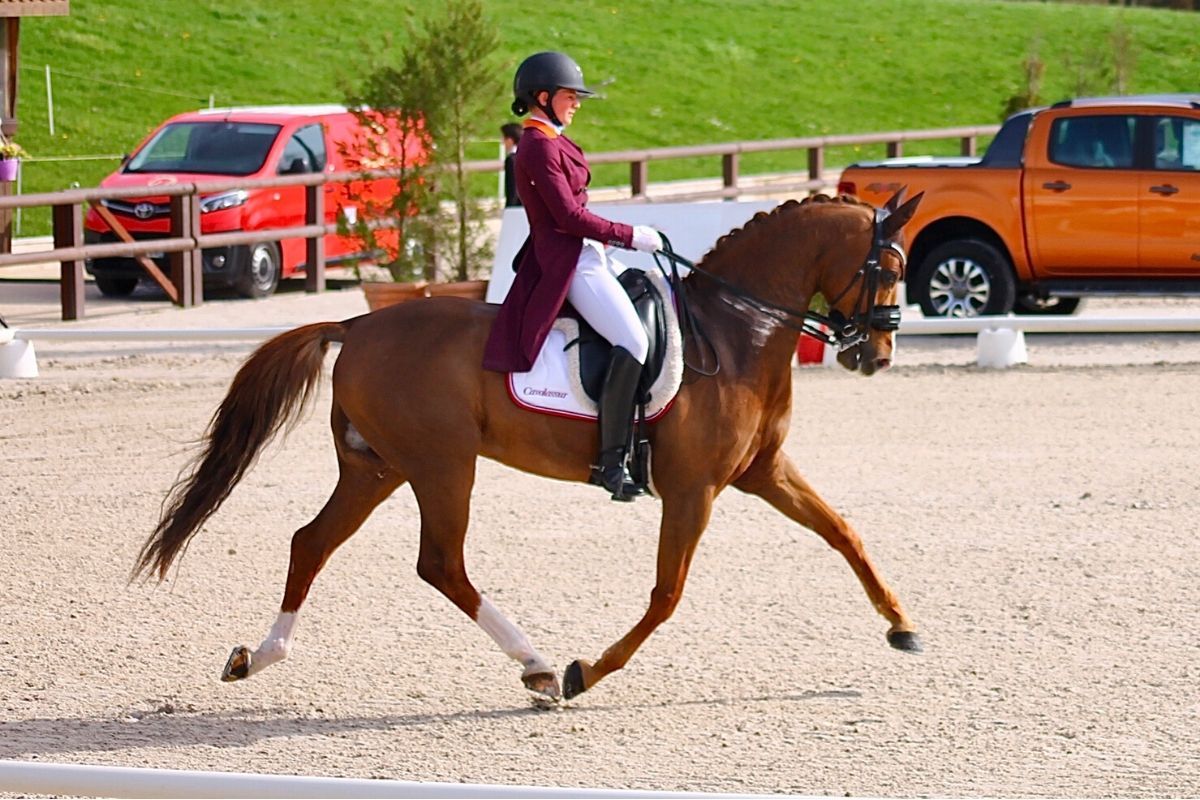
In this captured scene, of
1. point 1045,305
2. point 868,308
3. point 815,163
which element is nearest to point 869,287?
point 868,308

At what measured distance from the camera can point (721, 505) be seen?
9688 millimetres

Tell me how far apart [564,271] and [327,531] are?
129 centimetres

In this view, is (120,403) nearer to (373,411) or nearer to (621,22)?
(373,411)

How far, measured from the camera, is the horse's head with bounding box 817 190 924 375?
6625 mm

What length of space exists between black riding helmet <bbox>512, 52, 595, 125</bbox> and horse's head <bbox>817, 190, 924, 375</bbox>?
1170 millimetres

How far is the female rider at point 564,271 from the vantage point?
6.38 meters

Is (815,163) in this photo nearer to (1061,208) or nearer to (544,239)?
(1061,208)

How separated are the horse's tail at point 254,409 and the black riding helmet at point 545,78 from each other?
1101 millimetres

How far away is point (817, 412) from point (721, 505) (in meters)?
2.49

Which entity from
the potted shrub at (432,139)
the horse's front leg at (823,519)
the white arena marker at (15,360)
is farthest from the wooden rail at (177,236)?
the horse's front leg at (823,519)

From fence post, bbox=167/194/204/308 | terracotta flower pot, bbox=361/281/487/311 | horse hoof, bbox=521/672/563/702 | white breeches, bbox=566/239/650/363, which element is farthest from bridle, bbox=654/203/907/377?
fence post, bbox=167/194/204/308

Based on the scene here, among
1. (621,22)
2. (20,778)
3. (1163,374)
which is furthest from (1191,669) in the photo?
(621,22)

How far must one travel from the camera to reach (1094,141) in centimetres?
1491

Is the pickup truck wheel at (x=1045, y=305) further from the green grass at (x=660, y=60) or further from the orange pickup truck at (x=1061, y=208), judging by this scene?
the green grass at (x=660, y=60)
